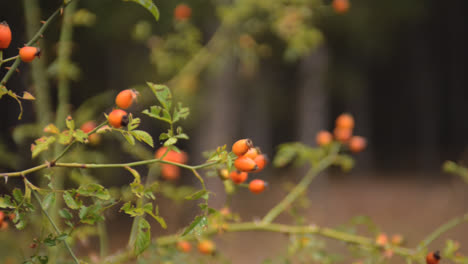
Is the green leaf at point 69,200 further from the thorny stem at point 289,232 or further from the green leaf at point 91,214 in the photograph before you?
the thorny stem at point 289,232

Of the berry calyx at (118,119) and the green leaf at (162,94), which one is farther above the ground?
the green leaf at (162,94)

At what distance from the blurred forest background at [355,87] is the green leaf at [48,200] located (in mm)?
4506

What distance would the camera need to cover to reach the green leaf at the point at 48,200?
68 cm

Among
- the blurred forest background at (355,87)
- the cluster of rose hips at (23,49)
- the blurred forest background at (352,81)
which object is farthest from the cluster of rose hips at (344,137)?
the blurred forest background at (355,87)

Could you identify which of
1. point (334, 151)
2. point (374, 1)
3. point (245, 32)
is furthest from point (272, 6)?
point (374, 1)

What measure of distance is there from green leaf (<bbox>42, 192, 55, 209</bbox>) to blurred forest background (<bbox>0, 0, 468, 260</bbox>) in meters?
4.51

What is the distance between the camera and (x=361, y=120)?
14.8m

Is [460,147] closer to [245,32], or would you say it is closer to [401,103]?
[401,103]

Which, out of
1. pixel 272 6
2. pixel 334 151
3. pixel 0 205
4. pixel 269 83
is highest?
pixel 272 6

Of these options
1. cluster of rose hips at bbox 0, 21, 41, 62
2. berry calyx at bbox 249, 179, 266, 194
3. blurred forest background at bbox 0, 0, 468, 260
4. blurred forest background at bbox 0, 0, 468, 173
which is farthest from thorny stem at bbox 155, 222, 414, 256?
Result: blurred forest background at bbox 0, 0, 468, 260

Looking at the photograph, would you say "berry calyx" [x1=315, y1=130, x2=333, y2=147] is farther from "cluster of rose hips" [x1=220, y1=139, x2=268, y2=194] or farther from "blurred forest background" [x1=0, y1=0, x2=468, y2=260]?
"blurred forest background" [x1=0, y1=0, x2=468, y2=260]

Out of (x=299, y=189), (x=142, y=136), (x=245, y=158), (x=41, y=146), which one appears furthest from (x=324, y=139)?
(x=41, y=146)

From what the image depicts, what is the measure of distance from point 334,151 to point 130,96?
2.94 feet

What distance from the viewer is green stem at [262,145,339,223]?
122 cm
